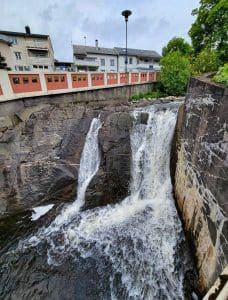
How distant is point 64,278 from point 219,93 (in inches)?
229

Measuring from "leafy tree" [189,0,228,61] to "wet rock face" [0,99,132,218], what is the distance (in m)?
9.68

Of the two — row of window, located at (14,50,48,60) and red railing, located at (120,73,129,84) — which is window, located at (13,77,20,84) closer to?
red railing, located at (120,73,129,84)

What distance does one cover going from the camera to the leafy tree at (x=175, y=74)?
12102mm

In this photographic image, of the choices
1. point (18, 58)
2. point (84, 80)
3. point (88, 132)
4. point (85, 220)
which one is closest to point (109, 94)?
point (84, 80)

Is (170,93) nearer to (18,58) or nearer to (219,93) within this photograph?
(219,93)

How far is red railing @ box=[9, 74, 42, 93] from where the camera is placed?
7.17m

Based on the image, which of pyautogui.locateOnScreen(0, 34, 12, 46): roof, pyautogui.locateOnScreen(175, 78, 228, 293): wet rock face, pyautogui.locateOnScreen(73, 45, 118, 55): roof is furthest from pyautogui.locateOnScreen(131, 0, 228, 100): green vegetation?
pyautogui.locateOnScreen(0, 34, 12, 46): roof

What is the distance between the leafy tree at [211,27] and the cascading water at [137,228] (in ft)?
29.4

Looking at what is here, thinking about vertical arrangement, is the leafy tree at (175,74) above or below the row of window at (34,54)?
below

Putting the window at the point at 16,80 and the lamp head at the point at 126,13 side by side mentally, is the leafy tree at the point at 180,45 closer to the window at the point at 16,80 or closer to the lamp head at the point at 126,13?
the lamp head at the point at 126,13

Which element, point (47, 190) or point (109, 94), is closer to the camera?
point (47, 190)

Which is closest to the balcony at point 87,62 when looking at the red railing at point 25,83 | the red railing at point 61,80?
the red railing at point 61,80

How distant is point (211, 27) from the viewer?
1159cm

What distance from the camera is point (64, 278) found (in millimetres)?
4367
